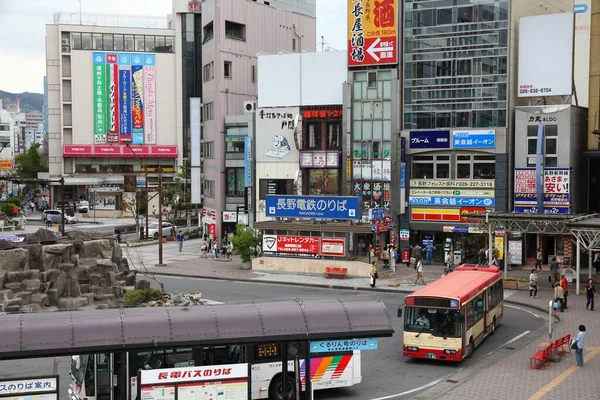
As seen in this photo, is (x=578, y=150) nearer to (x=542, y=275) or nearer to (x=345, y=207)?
(x=542, y=275)

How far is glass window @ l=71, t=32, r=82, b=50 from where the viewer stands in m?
101

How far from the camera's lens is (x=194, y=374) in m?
17.9

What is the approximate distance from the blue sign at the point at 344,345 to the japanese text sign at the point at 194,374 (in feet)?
6.73

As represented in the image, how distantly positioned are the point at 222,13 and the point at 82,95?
41.2 meters

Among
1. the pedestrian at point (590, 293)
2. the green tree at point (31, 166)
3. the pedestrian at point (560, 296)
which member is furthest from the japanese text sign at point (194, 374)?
the green tree at point (31, 166)

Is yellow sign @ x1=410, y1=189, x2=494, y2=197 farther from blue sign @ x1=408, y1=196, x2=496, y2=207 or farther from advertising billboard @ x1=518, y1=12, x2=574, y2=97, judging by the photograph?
advertising billboard @ x1=518, y1=12, x2=574, y2=97

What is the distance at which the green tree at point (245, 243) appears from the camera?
49.9 m

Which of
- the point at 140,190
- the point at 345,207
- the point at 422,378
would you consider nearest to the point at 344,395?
the point at 422,378

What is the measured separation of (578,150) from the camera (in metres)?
49.4

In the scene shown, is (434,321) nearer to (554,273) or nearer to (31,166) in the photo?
(554,273)

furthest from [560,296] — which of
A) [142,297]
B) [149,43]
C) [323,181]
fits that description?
[149,43]

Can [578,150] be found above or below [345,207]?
above

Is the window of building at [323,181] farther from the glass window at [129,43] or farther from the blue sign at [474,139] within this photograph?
the glass window at [129,43]

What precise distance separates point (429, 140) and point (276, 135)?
1202 centimetres
